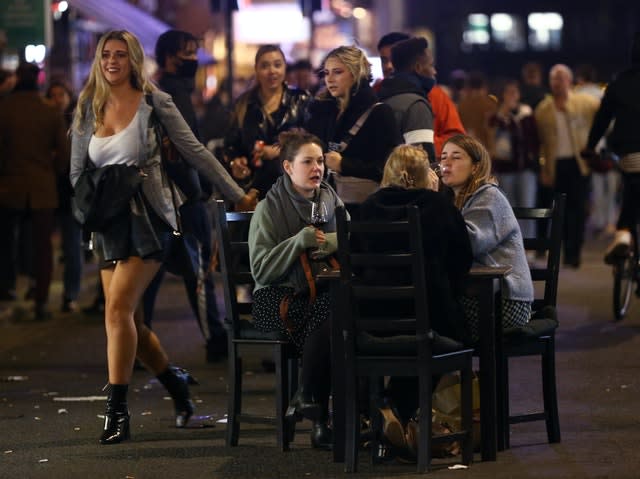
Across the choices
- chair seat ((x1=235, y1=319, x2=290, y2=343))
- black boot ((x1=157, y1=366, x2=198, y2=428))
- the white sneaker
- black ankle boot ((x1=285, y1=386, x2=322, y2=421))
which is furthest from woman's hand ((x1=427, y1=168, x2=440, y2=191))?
the white sneaker

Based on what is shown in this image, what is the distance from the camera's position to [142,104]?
30.5ft

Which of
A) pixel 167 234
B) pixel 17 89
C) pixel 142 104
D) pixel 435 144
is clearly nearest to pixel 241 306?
pixel 167 234

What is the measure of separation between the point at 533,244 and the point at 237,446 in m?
1.98

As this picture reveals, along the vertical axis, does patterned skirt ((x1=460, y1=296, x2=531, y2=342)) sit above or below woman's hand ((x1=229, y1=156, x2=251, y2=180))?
below

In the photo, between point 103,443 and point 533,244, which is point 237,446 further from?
point 533,244

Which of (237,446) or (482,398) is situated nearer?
(482,398)

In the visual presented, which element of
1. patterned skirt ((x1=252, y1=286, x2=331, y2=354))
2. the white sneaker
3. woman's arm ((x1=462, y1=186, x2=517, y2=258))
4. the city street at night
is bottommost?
the city street at night

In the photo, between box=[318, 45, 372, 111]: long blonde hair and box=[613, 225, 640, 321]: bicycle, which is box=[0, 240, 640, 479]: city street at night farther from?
box=[318, 45, 372, 111]: long blonde hair

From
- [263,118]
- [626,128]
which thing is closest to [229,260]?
[263,118]

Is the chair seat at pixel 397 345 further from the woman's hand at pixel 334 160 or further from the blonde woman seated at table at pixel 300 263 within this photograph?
the woman's hand at pixel 334 160

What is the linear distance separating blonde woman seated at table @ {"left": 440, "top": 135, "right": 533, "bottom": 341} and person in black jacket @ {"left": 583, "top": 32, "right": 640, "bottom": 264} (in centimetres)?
539

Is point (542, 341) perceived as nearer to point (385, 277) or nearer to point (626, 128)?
point (385, 277)

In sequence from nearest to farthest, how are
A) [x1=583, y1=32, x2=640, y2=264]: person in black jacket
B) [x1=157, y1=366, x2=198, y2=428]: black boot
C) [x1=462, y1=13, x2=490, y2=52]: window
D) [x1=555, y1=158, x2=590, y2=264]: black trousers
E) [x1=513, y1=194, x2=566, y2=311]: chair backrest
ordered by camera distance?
[x1=513, y1=194, x2=566, y2=311]: chair backrest
[x1=157, y1=366, x2=198, y2=428]: black boot
[x1=583, y1=32, x2=640, y2=264]: person in black jacket
[x1=555, y1=158, x2=590, y2=264]: black trousers
[x1=462, y1=13, x2=490, y2=52]: window

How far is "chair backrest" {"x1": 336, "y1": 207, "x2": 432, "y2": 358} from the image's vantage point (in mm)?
7844
